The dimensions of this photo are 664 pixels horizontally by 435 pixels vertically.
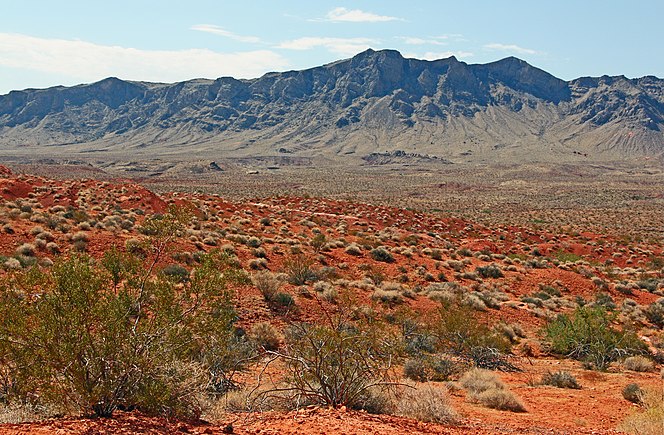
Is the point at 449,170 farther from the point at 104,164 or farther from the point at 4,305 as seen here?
the point at 4,305

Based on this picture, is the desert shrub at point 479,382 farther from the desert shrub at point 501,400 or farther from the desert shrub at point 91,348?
the desert shrub at point 91,348

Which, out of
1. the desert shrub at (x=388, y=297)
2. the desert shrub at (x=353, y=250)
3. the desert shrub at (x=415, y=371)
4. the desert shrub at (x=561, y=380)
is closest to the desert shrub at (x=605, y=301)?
the desert shrub at (x=388, y=297)

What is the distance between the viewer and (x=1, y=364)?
22.7ft

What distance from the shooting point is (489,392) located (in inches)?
399

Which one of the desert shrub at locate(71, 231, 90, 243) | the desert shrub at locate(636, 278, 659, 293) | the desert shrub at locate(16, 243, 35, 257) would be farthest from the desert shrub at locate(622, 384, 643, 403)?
the desert shrub at locate(71, 231, 90, 243)

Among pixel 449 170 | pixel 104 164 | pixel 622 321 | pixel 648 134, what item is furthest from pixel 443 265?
pixel 648 134

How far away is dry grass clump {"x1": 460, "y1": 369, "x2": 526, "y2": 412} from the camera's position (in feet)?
32.5

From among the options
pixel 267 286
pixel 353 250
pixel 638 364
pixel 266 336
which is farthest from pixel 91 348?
pixel 353 250

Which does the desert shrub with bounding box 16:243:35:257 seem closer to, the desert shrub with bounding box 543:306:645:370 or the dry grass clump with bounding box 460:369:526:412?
the dry grass clump with bounding box 460:369:526:412

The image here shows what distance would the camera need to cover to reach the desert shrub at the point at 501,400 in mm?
9891

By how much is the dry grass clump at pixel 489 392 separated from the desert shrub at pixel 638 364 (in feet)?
17.1

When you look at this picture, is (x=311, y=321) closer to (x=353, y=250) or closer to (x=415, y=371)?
(x=415, y=371)

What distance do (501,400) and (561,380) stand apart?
114 inches

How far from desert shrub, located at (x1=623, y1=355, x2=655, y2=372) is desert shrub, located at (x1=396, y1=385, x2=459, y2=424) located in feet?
27.0
